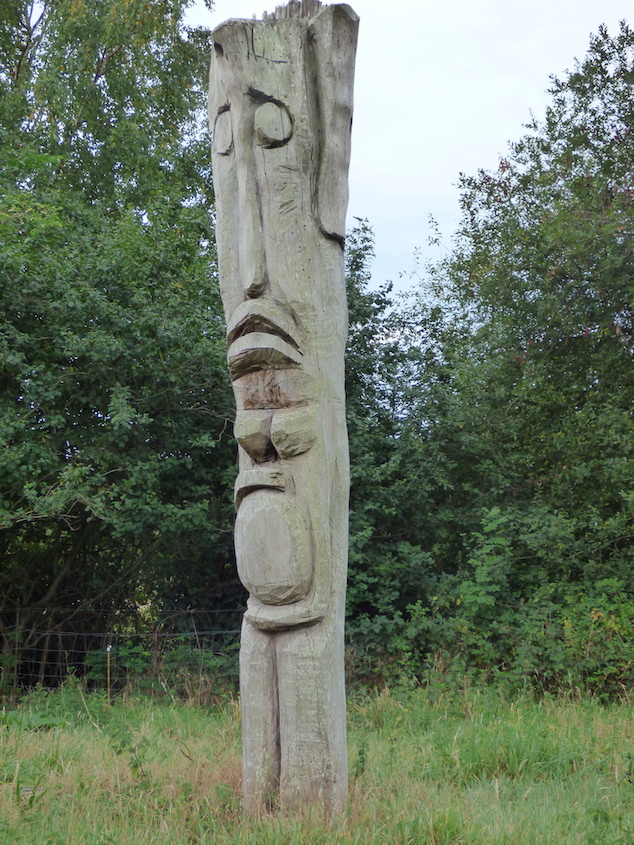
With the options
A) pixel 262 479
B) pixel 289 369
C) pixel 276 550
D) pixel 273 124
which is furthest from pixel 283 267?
pixel 276 550

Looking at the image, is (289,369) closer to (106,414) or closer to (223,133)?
(223,133)

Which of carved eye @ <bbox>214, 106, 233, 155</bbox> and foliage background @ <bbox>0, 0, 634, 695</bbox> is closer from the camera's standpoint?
carved eye @ <bbox>214, 106, 233, 155</bbox>

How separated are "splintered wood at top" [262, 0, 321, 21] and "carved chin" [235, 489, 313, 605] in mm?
2332

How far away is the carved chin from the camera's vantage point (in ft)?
12.1

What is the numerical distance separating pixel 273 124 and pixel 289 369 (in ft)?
3.82

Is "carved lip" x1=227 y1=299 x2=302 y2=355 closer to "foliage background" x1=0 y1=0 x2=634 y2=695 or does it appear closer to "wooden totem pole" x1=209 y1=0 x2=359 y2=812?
"wooden totem pole" x1=209 y1=0 x2=359 y2=812

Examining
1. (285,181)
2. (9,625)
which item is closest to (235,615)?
(9,625)

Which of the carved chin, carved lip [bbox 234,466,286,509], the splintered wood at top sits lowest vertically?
the carved chin

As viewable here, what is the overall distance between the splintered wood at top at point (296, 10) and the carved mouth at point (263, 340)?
1435 mm

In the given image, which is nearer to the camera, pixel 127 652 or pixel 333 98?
pixel 333 98

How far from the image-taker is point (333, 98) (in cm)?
402

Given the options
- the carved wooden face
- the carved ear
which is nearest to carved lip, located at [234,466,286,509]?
the carved wooden face

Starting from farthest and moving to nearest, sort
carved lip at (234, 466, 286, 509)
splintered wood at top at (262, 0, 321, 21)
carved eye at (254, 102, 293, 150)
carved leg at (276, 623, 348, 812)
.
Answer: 1. splintered wood at top at (262, 0, 321, 21)
2. carved eye at (254, 102, 293, 150)
3. carved lip at (234, 466, 286, 509)
4. carved leg at (276, 623, 348, 812)

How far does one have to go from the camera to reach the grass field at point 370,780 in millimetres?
3422
